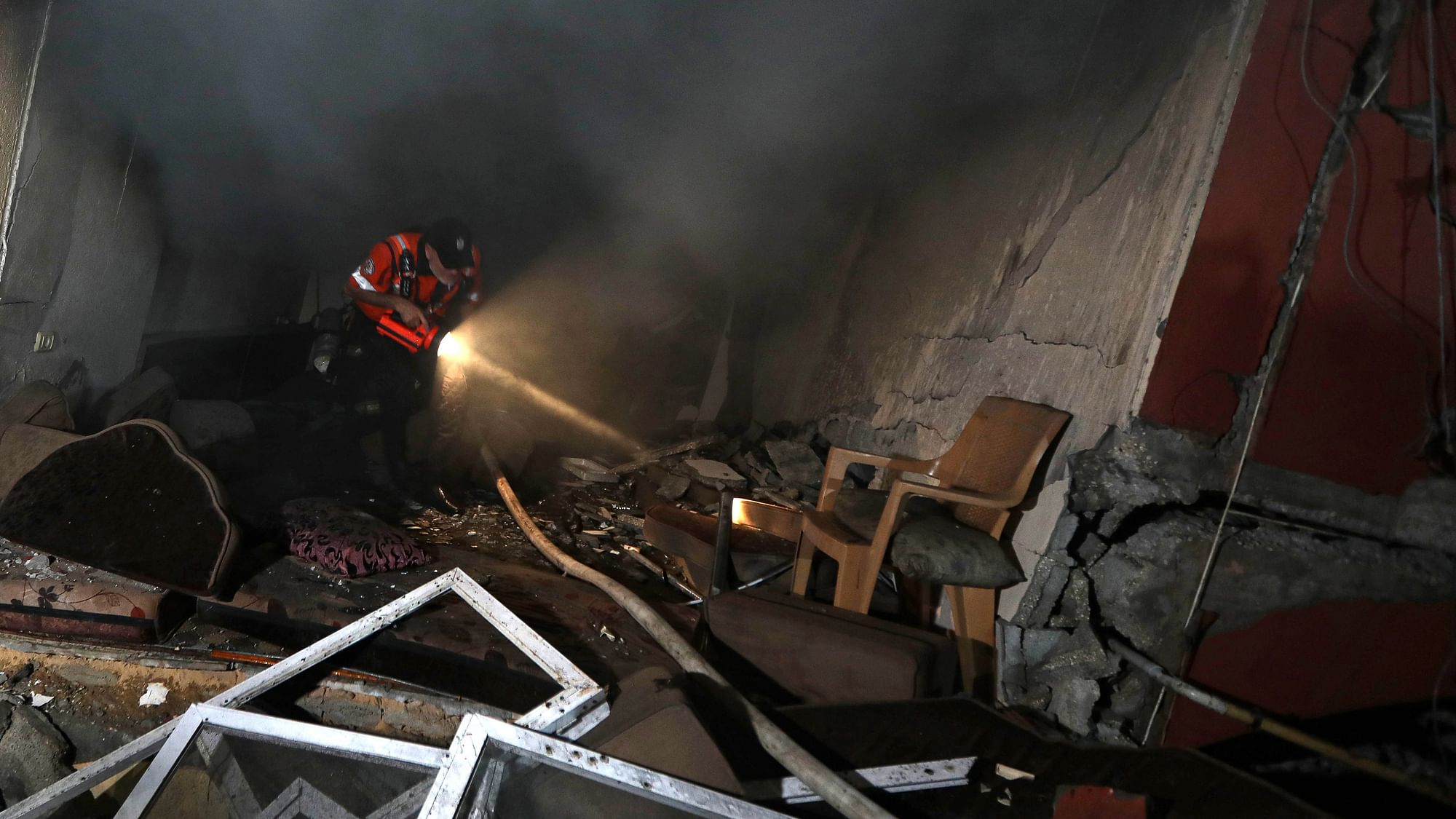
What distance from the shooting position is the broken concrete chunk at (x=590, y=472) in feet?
17.6

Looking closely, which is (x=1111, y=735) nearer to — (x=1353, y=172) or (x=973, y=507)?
(x=973, y=507)

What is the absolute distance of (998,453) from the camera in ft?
9.50

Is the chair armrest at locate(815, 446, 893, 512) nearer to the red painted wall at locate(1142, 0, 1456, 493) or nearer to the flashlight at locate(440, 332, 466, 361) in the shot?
the red painted wall at locate(1142, 0, 1456, 493)

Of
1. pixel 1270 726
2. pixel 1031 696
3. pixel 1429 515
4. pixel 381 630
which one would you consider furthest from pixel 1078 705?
pixel 381 630

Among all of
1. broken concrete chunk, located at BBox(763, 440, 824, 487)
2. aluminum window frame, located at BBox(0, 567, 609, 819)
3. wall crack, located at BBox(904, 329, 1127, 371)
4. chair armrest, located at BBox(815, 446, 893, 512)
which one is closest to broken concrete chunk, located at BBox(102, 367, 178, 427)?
aluminum window frame, located at BBox(0, 567, 609, 819)

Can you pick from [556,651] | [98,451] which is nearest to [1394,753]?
[556,651]

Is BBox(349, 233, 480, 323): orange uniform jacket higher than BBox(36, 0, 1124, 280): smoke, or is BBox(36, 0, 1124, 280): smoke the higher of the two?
BBox(36, 0, 1124, 280): smoke

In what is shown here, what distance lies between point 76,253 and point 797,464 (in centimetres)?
408

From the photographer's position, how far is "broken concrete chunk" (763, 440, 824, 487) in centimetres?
489

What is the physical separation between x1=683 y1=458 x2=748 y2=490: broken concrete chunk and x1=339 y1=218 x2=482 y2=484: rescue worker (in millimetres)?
1942

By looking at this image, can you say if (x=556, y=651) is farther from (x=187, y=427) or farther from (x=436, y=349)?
(x=436, y=349)

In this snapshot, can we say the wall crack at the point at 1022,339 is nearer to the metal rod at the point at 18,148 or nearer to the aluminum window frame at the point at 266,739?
the aluminum window frame at the point at 266,739

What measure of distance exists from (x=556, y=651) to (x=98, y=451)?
199cm

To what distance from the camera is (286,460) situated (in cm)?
436
